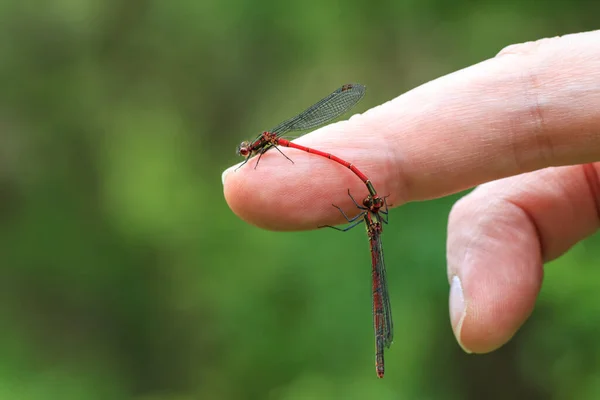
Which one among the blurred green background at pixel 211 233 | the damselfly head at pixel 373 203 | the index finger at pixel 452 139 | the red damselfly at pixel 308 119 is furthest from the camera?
the blurred green background at pixel 211 233

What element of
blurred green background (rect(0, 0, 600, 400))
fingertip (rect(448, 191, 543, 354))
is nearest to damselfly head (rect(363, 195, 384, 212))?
fingertip (rect(448, 191, 543, 354))

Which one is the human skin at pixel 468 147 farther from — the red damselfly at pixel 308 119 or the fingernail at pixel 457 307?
the red damselfly at pixel 308 119

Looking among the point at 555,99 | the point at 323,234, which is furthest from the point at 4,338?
the point at 555,99

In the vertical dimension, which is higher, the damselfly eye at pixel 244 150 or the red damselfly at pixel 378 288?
Result: the damselfly eye at pixel 244 150

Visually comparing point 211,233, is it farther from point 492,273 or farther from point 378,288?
point 492,273

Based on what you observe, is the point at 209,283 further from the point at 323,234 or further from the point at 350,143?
the point at 350,143

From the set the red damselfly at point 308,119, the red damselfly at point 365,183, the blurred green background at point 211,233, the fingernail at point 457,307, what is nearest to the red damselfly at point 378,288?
the red damselfly at point 365,183
